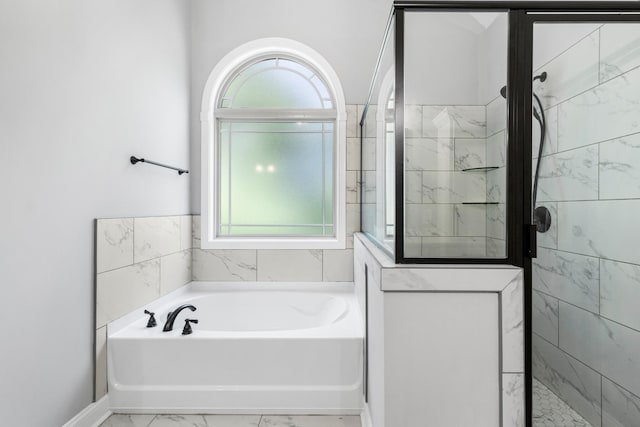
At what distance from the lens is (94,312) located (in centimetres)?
176

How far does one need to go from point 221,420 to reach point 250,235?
1460 mm

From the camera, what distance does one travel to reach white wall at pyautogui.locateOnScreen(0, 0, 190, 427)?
1318 millimetres

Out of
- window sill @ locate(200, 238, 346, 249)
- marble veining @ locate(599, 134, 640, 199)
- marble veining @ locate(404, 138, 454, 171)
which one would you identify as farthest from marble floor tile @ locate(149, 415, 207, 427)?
marble veining @ locate(599, 134, 640, 199)

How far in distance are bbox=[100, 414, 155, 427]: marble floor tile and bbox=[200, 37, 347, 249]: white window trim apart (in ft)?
4.07

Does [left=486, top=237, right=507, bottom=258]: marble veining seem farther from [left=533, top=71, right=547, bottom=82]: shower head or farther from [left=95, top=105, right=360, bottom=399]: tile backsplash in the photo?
[left=95, top=105, right=360, bottom=399]: tile backsplash

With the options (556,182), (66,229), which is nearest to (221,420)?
(66,229)

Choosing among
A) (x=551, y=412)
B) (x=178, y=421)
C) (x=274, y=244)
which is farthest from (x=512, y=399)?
(x=274, y=244)

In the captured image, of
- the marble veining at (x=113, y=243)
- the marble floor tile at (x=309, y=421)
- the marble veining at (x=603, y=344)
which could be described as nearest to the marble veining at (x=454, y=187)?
the marble veining at (x=603, y=344)

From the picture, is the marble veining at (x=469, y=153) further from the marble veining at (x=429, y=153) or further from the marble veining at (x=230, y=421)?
the marble veining at (x=230, y=421)

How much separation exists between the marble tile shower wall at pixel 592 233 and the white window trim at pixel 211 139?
65.8 inches

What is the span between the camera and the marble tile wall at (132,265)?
1795 millimetres

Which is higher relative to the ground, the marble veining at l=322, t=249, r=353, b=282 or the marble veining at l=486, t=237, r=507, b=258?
the marble veining at l=486, t=237, r=507, b=258

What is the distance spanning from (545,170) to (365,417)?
4.40 feet

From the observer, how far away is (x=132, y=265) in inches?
80.2
